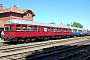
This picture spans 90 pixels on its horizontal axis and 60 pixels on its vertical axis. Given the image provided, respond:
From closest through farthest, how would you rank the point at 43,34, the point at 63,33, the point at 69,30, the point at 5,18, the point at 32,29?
the point at 32,29 < the point at 43,34 < the point at 63,33 < the point at 69,30 < the point at 5,18

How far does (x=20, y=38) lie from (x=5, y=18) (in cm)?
2625

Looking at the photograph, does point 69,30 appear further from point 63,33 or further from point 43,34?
point 43,34

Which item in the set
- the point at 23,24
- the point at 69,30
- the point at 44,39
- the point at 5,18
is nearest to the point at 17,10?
the point at 5,18

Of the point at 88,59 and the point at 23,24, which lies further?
the point at 23,24

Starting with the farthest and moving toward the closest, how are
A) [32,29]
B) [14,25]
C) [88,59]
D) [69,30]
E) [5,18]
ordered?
[5,18] → [69,30] → [32,29] → [14,25] → [88,59]

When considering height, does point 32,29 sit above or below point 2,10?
below

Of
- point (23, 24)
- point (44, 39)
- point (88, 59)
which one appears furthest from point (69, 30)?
point (88, 59)

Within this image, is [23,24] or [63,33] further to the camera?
[63,33]

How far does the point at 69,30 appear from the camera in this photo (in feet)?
126

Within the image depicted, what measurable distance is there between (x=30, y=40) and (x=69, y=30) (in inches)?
644

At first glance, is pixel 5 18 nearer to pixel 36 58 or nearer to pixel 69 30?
pixel 69 30

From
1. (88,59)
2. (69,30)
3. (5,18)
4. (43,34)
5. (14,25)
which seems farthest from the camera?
(5,18)

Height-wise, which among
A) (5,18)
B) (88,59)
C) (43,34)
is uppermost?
(5,18)

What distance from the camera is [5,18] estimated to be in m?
46.4
